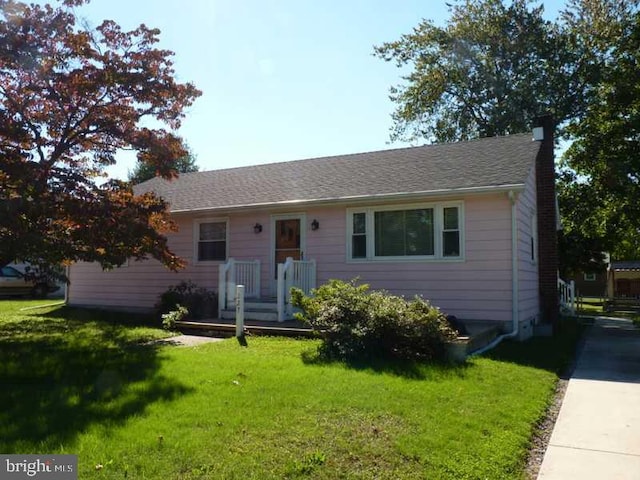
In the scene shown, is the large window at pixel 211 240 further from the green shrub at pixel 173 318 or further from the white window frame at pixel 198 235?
the green shrub at pixel 173 318

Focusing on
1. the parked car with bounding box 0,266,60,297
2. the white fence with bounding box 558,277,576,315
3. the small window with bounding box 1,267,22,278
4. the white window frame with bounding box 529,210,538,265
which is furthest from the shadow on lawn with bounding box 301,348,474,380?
the small window with bounding box 1,267,22,278

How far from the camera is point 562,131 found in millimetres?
27141

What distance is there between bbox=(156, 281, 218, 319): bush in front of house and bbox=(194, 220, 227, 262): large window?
4.56 ft

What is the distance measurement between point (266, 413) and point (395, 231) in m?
7.05

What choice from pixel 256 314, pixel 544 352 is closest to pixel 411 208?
pixel 544 352

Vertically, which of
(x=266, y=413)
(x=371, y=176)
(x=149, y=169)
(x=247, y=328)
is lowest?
(x=266, y=413)

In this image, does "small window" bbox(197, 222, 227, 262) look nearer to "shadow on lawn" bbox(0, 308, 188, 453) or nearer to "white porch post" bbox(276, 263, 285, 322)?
"white porch post" bbox(276, 263, 285, 322)

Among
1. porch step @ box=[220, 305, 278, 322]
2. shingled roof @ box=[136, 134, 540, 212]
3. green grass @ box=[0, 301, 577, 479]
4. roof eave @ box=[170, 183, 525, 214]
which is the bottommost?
green grass @ box=[0, 301, 577, 479]

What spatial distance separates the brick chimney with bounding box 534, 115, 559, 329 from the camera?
1267 centimetres

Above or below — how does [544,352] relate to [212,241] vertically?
below

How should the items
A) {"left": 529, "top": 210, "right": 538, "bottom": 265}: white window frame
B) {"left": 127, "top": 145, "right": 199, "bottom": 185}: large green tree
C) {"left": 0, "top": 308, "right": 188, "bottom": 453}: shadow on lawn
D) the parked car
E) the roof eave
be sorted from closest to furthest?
{"left": 0, "top": 308, "right": 188, "bottom": 453}: shadow on lawn, the roof eave, {"left": 529, "top": 210, "right": 538, "bottom": 265}: white window frame, the parked car, {"left": 127, "top": 145, "right": 199, "bottom": 185}: large green tree

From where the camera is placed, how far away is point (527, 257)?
11.2 metres

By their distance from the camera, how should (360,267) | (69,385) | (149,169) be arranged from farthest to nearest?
1. (149,169)
2. (360,267)
3. (69,385)

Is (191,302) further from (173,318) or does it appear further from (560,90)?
(560,90)
